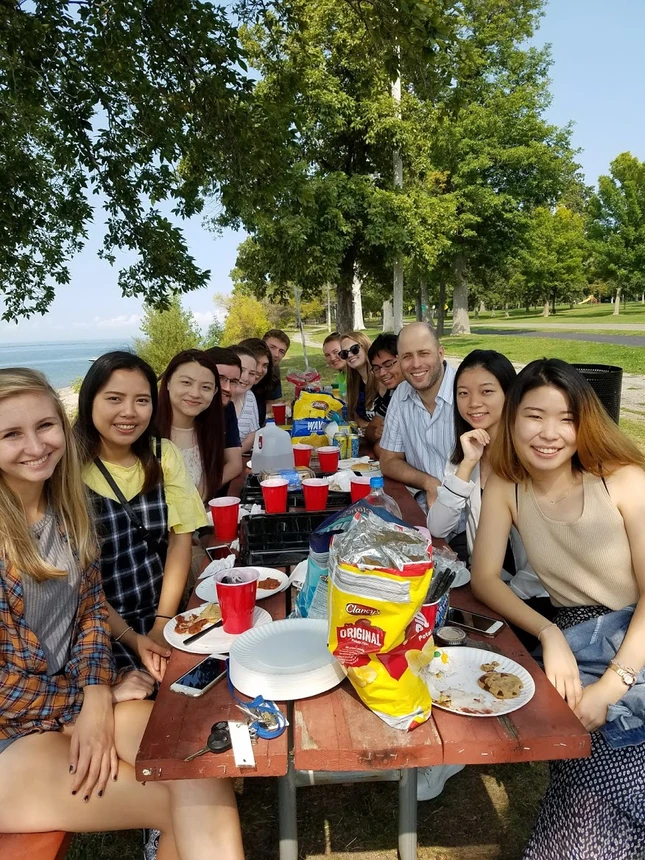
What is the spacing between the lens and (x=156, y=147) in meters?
6.20

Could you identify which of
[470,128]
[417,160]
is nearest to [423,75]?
[417,160]

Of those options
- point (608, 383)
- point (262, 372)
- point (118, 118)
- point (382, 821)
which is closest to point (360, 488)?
point (382, 821)

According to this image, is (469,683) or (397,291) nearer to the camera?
(469,683)

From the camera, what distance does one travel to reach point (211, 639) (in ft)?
5.53

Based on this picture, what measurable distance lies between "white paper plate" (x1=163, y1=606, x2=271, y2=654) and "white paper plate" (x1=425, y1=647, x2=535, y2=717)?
1.75ft

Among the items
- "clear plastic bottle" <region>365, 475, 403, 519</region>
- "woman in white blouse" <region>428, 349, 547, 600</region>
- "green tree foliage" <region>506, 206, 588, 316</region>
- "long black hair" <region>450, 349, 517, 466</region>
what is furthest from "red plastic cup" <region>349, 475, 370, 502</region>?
"green tree foliage" <region>506, 206, 588, 316</region>

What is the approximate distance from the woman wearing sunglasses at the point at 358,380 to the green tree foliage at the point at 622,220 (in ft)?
Answer: 116

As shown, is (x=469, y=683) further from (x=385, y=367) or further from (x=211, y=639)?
(x=385, y=367)

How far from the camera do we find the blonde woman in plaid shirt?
1521 millimetres

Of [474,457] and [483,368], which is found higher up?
[483,368]

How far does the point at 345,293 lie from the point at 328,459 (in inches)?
620

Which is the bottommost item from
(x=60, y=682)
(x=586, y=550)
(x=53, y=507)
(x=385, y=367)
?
(x=60, y=682)

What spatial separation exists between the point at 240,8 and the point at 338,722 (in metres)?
7.64

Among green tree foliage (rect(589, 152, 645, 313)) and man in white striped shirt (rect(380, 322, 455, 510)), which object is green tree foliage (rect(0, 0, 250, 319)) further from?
green tree foliage (rect(589, 152, 645, 313))
